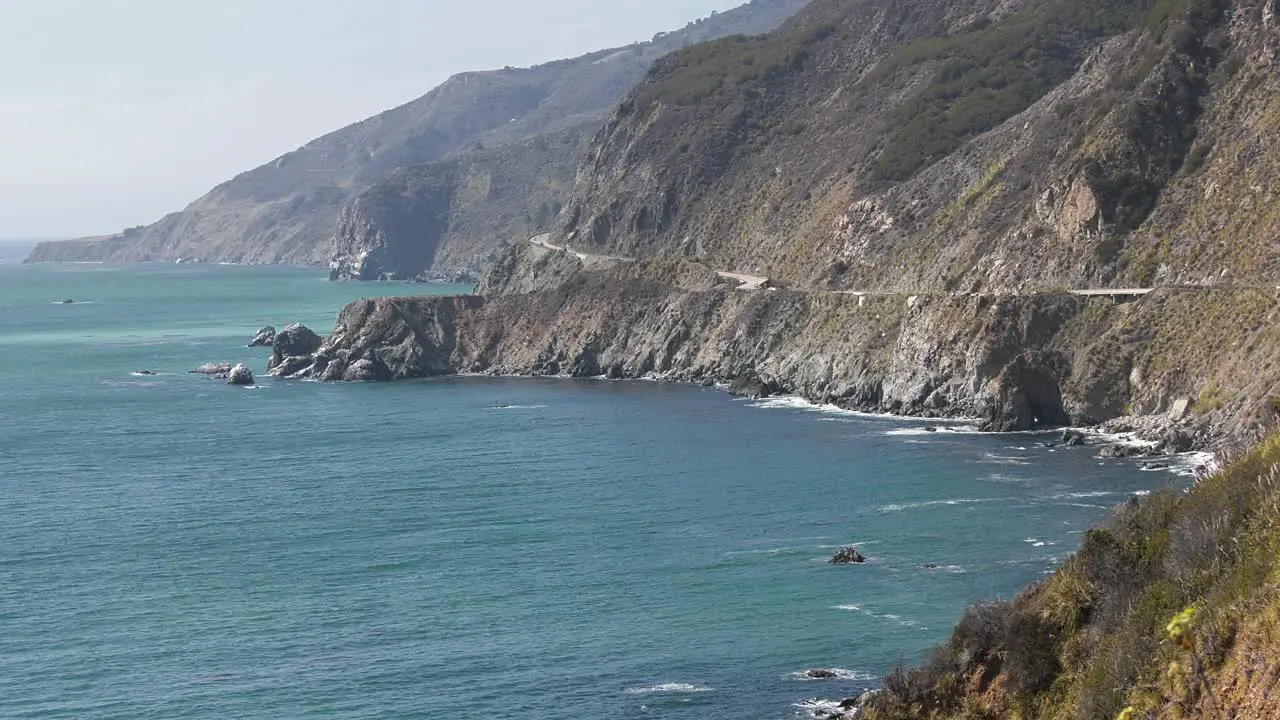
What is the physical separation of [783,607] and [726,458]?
37.7 meters

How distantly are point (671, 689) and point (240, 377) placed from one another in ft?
353

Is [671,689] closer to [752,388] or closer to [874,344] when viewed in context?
[874,344]

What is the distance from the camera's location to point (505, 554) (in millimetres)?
79500

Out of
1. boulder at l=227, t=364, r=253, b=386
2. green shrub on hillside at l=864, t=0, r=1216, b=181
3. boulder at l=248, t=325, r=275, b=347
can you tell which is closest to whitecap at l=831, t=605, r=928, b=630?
green shrub on hillside at l=864, t=0, r=1216, b=181

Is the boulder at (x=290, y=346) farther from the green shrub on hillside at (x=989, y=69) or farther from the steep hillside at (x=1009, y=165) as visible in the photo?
the green shrub on hillside at (x=989, y=69)

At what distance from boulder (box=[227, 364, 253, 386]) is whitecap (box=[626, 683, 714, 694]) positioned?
10619 cm

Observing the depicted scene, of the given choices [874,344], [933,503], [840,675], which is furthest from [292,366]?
[840,675]

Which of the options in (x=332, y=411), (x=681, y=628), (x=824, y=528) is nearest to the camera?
(x=681, y=628)

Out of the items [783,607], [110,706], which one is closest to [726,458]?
[783,607]

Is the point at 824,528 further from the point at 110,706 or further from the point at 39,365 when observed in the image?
the point at 39,365

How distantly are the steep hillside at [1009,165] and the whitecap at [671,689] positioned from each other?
6186cm

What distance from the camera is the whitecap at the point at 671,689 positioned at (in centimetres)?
5700

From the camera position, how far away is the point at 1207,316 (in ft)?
346

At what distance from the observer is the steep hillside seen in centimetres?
11931
